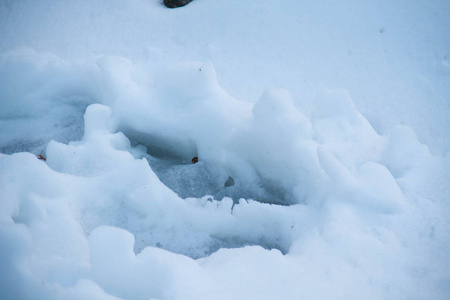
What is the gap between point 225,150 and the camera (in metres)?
1.54

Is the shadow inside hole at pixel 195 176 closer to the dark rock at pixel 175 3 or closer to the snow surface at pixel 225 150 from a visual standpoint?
the snow surface at pixel 225 150

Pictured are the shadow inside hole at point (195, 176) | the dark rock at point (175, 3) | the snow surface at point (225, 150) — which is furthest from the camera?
the dark rock at point (175, 3)

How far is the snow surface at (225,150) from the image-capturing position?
1.01m

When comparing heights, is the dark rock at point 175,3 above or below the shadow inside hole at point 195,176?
above

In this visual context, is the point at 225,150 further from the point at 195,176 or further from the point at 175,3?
the point at 175,3

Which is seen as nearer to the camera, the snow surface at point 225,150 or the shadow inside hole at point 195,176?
the snow surface at point 225,150

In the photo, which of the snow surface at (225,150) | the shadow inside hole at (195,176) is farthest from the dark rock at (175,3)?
the shadow inside hole at (195,176)

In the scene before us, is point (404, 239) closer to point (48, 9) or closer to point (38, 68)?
point (38, 68)

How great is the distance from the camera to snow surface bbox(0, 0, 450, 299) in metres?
1.01

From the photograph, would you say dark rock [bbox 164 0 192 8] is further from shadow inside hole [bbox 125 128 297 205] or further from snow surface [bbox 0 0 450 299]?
shadow inside hole [bbox 125 128 297 205]

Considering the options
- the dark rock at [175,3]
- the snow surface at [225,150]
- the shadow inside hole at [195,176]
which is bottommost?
the shadow inside hole at [195,176]

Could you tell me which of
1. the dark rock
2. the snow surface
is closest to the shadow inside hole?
the snow surface

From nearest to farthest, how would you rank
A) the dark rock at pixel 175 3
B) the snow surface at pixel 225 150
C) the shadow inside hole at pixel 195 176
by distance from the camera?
1. the snow surface at pixel 225 150
2. the shadow inside hole at pixel 195 176
3. the dark rock at pixel 175 3

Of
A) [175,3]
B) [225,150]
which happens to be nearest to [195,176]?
[225,150]
